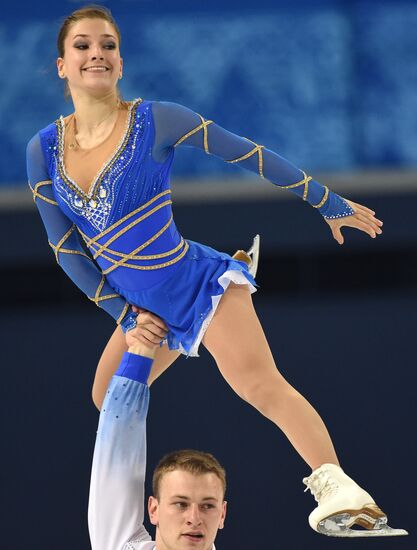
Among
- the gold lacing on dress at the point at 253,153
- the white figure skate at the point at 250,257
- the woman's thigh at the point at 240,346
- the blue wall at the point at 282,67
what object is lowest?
the woman's thigh at the point at 240,346

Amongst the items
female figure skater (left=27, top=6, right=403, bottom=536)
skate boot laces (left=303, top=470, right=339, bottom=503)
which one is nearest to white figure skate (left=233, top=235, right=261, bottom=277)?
female figure skater (left=27, top=6, right=403, bottom=536)

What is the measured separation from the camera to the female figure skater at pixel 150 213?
3123 mm

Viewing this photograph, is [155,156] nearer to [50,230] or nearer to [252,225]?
[50,230]

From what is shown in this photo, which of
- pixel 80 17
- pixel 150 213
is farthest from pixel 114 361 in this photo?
pixel 80 17

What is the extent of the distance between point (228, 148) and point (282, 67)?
2194mm

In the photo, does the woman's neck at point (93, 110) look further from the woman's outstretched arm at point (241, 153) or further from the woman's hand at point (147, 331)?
the woman's hand at point (147, 331)

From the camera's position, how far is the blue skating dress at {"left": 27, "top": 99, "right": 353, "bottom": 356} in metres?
3.17

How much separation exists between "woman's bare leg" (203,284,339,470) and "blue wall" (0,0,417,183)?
7.30ft

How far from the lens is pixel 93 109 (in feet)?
10.5

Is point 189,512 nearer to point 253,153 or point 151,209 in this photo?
point 151,209

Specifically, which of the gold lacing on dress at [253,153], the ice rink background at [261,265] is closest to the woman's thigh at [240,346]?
the gold lacing on dress at [253,153]

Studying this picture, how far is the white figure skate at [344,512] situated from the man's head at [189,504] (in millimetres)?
250

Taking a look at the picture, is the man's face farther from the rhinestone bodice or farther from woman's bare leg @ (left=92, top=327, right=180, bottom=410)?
the rhinestone bodice

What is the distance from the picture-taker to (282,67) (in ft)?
17.4
